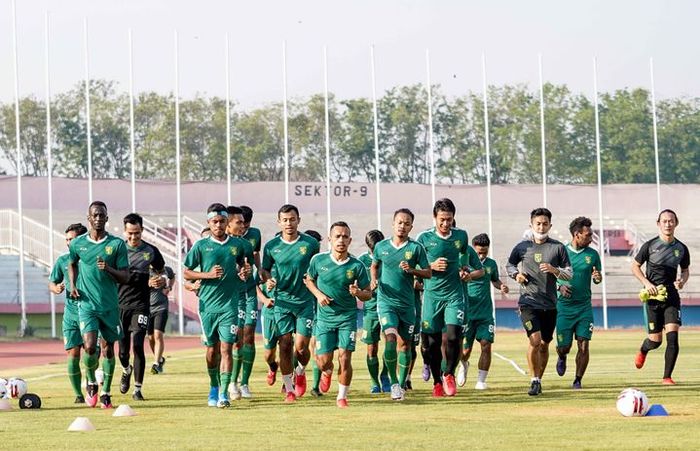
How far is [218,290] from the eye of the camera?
17.5 m

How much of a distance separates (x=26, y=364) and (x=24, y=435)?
17.9m

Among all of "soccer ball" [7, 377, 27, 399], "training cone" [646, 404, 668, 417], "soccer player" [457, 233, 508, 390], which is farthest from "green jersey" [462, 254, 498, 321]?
"soccer ball" [7, 377, 27, 399]

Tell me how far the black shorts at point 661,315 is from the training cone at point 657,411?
5121 millimetres

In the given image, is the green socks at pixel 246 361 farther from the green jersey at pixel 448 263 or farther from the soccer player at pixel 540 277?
the soccer player at pixel 540 277

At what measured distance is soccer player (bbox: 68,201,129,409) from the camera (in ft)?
58.0

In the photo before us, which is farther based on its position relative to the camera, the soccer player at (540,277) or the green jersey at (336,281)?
the soccer player at (540,277)

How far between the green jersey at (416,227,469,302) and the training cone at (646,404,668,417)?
12.3 ft

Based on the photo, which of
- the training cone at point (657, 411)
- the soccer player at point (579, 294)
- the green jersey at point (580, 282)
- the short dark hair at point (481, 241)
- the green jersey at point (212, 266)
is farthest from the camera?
the short dark hair at point (481, 241)

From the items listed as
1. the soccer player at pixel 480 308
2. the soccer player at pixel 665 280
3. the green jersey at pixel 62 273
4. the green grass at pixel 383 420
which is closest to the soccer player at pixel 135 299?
the green grass at pixel 383 420

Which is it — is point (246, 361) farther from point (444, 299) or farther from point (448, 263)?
point (448, 263)

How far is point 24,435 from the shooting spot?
14.3m

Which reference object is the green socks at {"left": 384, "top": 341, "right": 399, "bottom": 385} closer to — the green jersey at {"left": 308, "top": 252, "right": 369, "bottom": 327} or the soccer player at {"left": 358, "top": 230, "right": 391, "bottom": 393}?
the green jersey at {"left": 308, "top": 252, "right": 369, "bottom": 327}

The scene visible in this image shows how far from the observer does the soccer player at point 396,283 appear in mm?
17891

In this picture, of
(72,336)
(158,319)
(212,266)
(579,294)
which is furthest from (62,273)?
(579,294)
